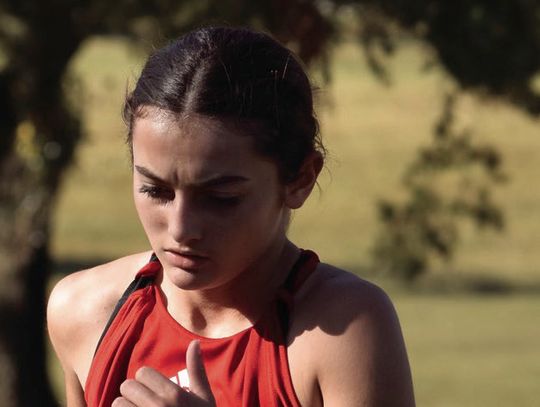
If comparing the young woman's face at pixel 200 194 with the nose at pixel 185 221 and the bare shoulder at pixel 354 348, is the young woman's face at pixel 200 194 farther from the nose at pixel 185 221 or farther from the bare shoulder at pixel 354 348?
the bare shoulder at pixel 354 348

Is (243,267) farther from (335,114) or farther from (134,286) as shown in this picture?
(335,114)

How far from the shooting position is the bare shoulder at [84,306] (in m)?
2.45

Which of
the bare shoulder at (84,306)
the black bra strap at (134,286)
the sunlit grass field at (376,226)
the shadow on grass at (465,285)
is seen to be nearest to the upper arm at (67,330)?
the bare shoulder at (84,306)

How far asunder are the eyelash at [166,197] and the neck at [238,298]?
15cm

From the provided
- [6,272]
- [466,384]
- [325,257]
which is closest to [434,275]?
[325,257]

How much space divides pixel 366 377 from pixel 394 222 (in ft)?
24.1

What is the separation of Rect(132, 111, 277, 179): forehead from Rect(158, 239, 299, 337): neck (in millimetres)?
184

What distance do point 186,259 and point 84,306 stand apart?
14.0 inches

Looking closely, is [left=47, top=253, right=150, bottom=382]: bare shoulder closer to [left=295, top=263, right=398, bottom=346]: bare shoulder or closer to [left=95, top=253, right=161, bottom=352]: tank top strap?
[left=95, top=253, right=161, bottom=352]: tank top strap

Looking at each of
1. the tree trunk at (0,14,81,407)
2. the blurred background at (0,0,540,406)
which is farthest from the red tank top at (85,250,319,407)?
the tree trunk at (0,14,81,407)

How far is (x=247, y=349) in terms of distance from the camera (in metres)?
2.21

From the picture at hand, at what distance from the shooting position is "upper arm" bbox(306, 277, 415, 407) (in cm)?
214

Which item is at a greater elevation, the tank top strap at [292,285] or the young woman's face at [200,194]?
the young woman's face at [200,194]

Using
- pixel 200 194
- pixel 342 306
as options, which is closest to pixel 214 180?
pixel 200 194
